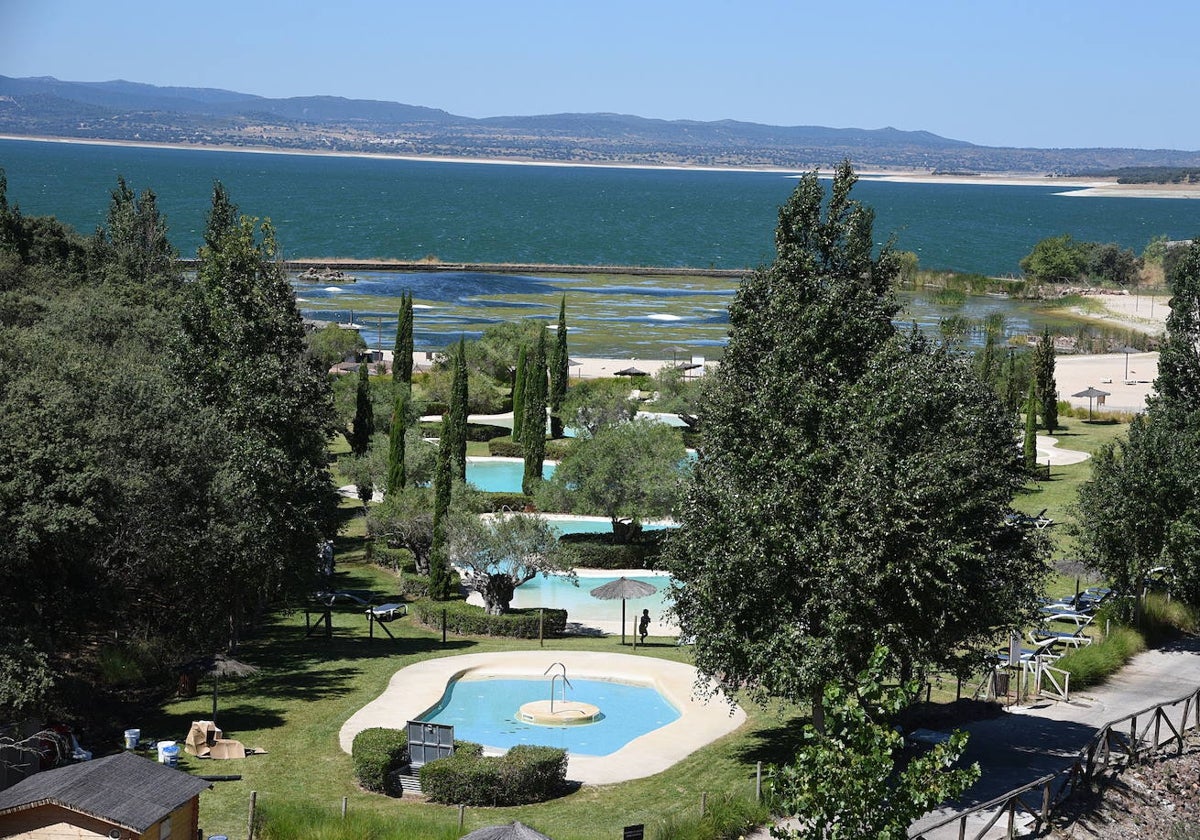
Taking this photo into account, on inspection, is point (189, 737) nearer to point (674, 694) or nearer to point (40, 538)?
point (40, 538)

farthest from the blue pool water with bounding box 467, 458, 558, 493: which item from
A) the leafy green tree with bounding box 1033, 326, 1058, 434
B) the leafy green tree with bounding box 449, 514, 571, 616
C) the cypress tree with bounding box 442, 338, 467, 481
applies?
the leafy green tree with bounding box 1033, 326, 1058, 434

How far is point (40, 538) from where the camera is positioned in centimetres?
2464

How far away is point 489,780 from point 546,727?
616 cm

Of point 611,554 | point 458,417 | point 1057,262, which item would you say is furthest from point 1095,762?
point 1057,262

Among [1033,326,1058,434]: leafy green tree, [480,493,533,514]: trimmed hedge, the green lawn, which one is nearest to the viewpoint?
the green lawn

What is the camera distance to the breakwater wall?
484 feet

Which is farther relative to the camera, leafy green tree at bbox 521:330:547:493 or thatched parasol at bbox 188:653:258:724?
leafy green tree at bbox 521:330:547:493

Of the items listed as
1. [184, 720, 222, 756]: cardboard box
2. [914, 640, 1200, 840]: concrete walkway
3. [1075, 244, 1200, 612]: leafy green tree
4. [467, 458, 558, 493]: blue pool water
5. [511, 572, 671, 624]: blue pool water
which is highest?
[1075, 244, 1200, 612]: leafy green tree

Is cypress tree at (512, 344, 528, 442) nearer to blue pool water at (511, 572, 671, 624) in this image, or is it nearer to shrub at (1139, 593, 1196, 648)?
blue pool water at (511, 572, 671, 624)

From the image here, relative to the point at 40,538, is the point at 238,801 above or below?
below

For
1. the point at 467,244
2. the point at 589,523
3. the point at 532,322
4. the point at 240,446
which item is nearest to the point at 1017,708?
the point at 240,446

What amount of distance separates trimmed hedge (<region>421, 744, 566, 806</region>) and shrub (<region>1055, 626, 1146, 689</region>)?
12360 mm

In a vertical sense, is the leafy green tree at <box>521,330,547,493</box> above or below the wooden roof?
below

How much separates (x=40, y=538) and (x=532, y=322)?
54.9 m
